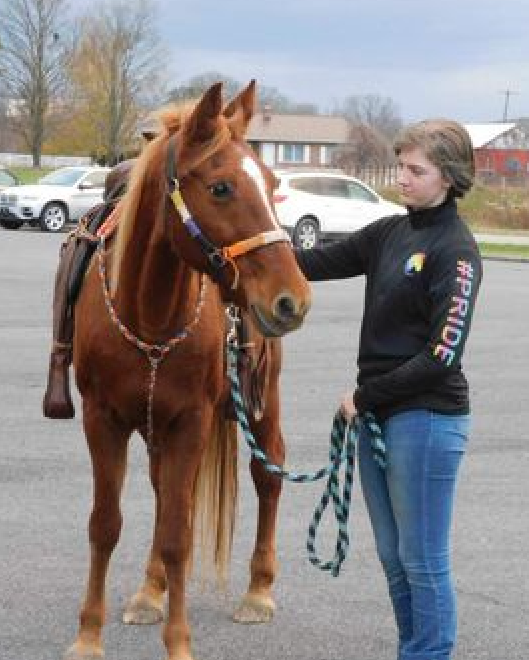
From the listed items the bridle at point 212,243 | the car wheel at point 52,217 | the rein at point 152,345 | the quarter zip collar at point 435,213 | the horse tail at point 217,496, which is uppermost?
the quarter zip collar at point 435,213

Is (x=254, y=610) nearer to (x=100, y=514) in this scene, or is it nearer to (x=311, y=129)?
(x=100, y=514)

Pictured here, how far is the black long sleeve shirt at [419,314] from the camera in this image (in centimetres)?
379

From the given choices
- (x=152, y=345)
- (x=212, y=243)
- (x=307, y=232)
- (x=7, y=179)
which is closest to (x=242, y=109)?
(x=212, y=243)

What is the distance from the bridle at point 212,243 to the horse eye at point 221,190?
124 mm

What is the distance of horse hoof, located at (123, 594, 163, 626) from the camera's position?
16.8ft

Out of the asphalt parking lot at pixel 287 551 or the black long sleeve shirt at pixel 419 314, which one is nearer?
the black long sleeve shirt at pixel 419 314

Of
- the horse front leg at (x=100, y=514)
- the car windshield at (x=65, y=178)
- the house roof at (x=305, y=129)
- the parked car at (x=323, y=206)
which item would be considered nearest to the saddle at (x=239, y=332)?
the horse front leg at (x=100, y=514)

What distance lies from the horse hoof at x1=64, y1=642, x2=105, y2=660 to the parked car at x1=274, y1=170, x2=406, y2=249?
2281cm

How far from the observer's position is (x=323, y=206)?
92.8 ft

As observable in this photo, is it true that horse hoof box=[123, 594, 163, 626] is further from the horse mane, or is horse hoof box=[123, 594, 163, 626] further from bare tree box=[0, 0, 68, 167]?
bare tree box=[0, 0, 68, 167]

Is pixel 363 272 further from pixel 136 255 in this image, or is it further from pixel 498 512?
pixel 498 512

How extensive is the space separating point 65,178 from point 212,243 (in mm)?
29035

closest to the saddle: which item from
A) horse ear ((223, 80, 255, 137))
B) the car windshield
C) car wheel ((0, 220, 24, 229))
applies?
horse ear ((223, 80, 255, 137))

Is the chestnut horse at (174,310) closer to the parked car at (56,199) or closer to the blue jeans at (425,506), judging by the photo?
the blue jeans at (425,506)
